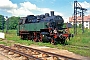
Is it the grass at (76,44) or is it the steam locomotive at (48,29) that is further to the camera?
the steam locomotive at (48,29)

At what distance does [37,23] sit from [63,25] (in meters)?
3.19

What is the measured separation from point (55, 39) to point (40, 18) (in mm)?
4628

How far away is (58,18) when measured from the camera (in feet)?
66.9

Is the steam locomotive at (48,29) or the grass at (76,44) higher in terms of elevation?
the steam locomotive at (48,29)

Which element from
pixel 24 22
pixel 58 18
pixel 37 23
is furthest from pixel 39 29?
pixel 24 22

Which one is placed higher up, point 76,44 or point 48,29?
point 48,29

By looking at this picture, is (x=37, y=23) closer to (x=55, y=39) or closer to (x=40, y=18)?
(x=40, y=18)

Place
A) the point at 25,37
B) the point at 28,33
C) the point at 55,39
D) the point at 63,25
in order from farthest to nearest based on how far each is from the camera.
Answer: the point at 25,37, the point at 28,33, the point at 63,25, the point at 55,39

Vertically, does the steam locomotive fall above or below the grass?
above

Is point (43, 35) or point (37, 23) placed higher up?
point (37, 23)

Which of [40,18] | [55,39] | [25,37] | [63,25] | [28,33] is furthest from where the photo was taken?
[25,37]

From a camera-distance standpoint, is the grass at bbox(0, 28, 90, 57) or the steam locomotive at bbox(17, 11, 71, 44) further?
the steam locomotive at bbox(17, 11, 71, 44)

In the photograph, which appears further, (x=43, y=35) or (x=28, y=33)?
(x=28, y=33)

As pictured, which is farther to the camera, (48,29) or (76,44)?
(48,29)
